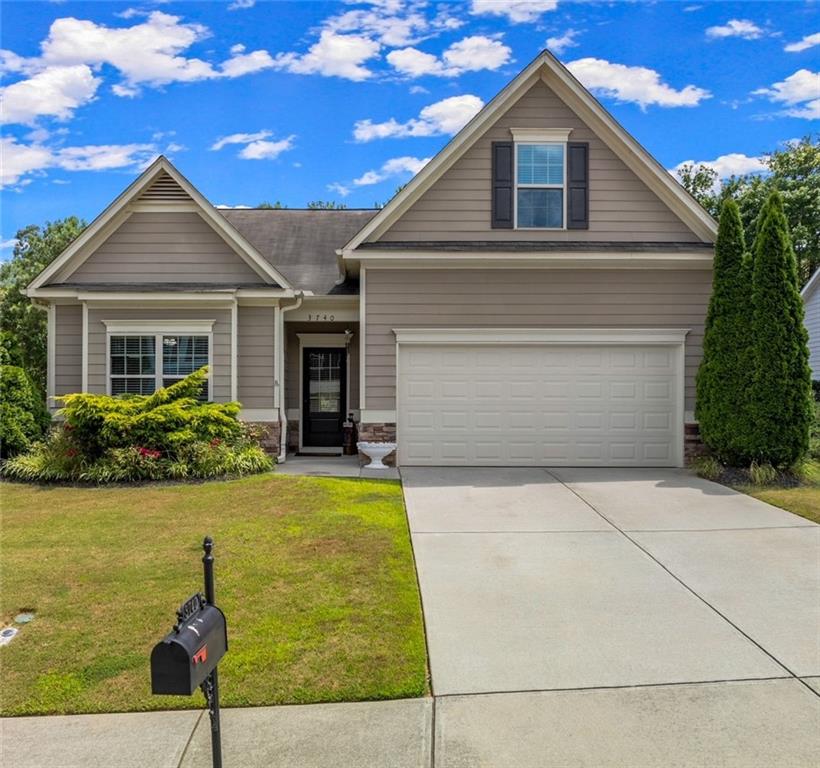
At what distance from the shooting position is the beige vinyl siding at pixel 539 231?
455 inches

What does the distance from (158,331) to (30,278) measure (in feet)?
58.3

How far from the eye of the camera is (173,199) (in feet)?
38.8

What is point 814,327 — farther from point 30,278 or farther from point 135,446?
point 30,278

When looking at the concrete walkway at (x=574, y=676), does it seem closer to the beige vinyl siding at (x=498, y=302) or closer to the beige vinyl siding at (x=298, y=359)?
the beige vinyl siding at (x=498, y=302)

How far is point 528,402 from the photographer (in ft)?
38.2

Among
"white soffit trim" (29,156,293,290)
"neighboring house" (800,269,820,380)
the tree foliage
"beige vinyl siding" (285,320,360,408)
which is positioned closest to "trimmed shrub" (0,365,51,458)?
"white soffit trim" (29,156,293,290)

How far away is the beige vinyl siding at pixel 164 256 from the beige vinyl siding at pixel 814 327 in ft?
63.0

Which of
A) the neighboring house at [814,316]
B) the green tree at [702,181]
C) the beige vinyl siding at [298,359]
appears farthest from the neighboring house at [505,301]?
the green tree at [702,181]

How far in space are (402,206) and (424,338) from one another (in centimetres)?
245

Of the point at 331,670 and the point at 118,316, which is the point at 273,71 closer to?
the point at 118,316

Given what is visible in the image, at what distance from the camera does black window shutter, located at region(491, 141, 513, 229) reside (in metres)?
11.6

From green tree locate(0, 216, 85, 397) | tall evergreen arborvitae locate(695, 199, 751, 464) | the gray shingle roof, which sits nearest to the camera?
tall evergreen arborvitae locate(695, 199, 751, 464)

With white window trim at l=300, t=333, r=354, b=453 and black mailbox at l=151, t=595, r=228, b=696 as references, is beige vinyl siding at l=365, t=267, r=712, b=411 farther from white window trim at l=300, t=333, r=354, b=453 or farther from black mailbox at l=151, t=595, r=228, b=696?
black mailbox at l=151, t=595, r=228, b=696

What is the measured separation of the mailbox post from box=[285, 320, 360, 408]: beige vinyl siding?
11238 millimetres
